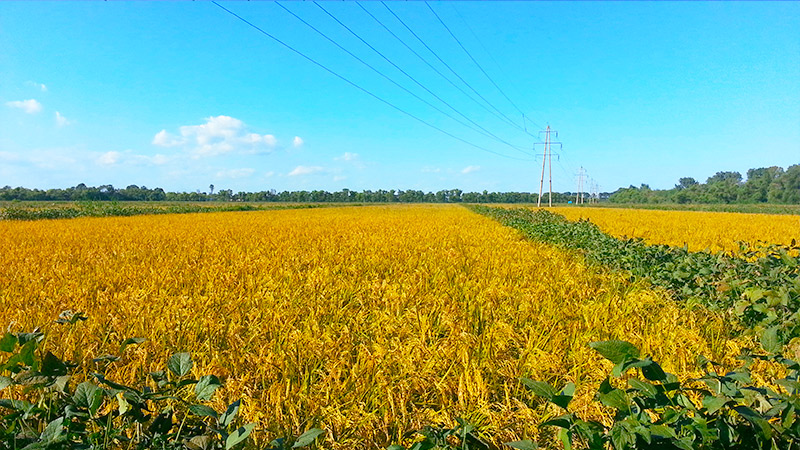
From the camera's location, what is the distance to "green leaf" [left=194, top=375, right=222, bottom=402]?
1293mm

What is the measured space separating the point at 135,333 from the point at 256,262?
2.88 metres

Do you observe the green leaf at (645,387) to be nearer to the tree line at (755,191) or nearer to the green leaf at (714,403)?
the green leaf at (714,403)

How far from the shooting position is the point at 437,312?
3.39m

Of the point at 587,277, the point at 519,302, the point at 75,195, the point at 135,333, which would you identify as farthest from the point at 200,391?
the point at 75,195

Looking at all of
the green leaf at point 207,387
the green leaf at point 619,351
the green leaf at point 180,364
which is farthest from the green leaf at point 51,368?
the green leaf at point 619,351

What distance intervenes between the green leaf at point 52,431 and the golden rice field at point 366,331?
716mm

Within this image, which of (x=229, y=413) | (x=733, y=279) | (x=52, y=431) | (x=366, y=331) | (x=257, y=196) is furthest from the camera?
(x=257, y=196)

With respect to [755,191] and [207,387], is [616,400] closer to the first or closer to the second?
[207,387]

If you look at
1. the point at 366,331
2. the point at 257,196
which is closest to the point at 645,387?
the point at 366,331

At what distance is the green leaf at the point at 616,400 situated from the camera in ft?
3.69

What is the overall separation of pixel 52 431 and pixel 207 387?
1.41 feet

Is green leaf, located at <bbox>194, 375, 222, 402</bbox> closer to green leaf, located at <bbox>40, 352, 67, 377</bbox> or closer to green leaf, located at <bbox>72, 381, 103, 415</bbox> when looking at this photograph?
green leaf, located at <bbox>72, 381, 103, 415</bbox>

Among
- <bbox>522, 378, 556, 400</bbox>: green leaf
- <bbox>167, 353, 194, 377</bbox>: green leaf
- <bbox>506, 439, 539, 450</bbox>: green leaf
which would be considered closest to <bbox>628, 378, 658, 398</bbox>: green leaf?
<bbox>522, 378, 556, 400</bbox>: green leaf

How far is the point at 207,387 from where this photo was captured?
1.33 m
